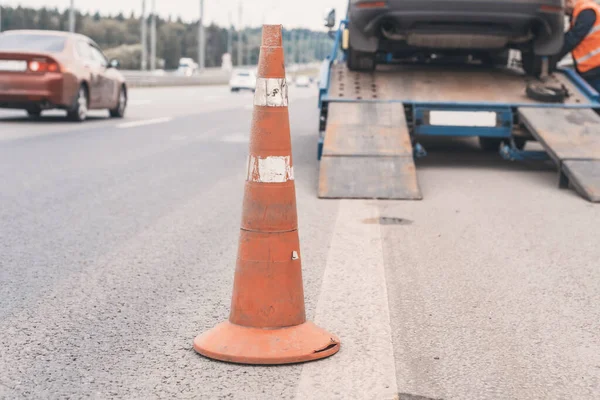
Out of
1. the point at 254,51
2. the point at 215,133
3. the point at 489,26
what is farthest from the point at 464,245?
the point at 254,51

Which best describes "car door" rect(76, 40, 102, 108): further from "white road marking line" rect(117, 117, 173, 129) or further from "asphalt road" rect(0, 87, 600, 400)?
"asphalt road" rect(0, 87, 600, 400)

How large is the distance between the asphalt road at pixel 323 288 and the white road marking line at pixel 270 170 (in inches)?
25.4

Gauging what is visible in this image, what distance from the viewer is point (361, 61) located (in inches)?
456

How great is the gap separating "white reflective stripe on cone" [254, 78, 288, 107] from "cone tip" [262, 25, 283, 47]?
0.48ft

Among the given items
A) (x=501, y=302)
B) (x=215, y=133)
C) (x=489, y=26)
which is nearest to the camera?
(x=501, y=302)

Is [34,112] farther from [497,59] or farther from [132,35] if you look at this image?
[132,35]

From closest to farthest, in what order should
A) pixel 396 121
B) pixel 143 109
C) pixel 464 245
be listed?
pixel 464 245, pixel 396 121, pixel 143 109

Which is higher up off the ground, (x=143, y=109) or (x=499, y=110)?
(x=499, y=110)

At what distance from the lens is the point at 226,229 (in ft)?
21.8

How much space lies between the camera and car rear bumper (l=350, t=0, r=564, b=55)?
415 inches

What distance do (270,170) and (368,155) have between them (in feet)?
16.4

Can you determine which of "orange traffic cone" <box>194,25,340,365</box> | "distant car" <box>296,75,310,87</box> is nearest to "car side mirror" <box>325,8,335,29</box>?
"orange traffic cone" <box>194,25,340,365</box>

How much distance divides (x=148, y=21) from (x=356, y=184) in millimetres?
180054

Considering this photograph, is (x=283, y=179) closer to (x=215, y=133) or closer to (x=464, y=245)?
(x=464, y=245)
